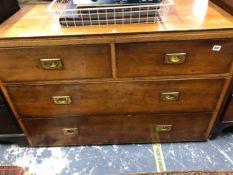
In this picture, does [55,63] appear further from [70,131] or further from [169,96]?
[169,96]

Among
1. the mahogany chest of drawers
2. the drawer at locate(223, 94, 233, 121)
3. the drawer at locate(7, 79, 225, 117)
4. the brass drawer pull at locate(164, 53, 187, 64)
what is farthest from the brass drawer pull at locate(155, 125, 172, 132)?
the mahogany chest of drawers

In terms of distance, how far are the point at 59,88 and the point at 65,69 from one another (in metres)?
0.12

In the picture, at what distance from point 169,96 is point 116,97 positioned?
0.90 ft

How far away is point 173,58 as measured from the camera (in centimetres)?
89

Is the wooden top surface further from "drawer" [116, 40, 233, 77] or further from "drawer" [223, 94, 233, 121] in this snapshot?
"drawer" [223, 94, 233, 121]

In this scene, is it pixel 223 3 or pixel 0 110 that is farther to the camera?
pixel 0 110

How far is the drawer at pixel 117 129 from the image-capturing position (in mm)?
1120

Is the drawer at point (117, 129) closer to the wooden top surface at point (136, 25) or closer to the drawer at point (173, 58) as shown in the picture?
the drawer at point (173, 58)

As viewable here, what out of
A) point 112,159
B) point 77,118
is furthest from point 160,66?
point 112,159

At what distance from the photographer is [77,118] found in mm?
1110

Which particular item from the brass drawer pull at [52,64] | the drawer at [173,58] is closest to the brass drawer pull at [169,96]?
the drawer at [173,58]

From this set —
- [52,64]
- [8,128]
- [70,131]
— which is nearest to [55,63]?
[52,64]

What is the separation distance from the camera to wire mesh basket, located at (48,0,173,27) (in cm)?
84

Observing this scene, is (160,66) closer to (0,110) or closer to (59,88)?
(59,88)
